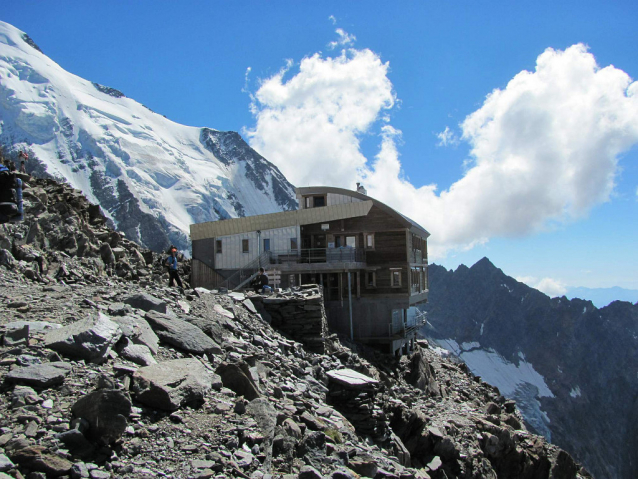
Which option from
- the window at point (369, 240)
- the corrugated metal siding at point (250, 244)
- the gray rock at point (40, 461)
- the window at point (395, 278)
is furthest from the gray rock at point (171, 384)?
the window at point (395, 278)

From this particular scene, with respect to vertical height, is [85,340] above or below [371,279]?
below

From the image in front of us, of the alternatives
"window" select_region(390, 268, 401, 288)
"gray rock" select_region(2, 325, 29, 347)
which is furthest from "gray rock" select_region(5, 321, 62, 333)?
"window" select_region(390, 268, 401, 288)

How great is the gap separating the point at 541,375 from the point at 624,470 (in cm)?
5604

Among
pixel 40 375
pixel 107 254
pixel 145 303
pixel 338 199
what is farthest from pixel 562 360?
pixel 40 375

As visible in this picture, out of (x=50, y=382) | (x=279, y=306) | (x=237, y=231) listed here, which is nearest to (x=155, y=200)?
(x=237, y=231)

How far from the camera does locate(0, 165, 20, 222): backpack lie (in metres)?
9.24

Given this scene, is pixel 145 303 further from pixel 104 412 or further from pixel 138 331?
pixel 104 412

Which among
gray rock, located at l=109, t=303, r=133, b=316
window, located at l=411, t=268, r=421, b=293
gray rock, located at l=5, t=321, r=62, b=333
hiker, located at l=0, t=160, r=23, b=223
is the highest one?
hiker, located at l=0, t=160, r=23, b=223

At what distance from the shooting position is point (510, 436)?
738 inches

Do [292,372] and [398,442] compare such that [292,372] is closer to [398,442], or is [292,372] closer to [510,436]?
[398,442]

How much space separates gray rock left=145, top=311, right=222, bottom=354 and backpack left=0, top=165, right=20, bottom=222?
130 inches

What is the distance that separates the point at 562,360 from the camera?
162 metres

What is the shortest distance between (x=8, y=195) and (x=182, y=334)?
434cm

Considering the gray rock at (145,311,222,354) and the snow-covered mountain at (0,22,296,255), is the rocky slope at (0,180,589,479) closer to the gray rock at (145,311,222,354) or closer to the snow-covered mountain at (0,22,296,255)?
the gray rock at (145,311,222,354)
